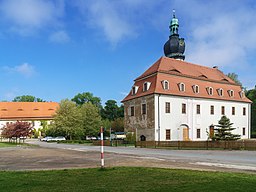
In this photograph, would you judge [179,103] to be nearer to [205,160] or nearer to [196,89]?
[196,89]

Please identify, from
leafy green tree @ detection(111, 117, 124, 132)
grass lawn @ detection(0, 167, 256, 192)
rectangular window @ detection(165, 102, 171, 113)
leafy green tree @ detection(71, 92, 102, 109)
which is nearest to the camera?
grass lawn @ detection(0, 167, 256, 192)

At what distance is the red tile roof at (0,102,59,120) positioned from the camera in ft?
277

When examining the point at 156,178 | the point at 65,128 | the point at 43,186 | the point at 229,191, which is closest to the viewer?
the point at 229,191

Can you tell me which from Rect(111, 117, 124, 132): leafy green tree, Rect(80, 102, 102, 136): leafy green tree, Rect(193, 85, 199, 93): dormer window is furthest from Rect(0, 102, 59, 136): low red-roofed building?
Rect(193, 85, 199, 93): dormer window

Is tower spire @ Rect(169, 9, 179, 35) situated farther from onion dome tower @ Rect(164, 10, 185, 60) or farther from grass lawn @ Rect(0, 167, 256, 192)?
grass lawn @ Rect(0, 167, 256, 192)

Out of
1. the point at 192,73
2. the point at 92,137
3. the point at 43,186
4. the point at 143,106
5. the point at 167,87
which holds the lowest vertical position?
the point at 92,137

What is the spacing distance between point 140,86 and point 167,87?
4704mm

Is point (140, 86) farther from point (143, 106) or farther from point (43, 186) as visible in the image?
point (43, 186)

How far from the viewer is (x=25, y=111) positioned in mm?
87312

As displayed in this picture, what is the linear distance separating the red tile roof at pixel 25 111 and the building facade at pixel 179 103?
167 ft

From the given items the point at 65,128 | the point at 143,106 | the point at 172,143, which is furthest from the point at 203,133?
the point at 65,128

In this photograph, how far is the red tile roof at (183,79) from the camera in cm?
3897

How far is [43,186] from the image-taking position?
725 centimetres

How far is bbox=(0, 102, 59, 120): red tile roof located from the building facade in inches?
2007
